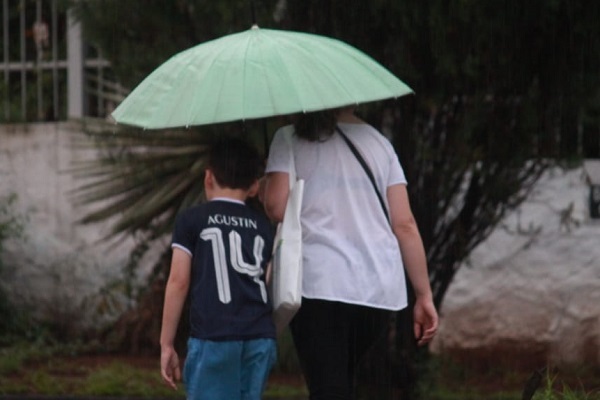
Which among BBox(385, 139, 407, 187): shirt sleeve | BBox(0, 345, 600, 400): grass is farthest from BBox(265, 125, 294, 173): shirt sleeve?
BBox(0, 345, 600, 400): grass

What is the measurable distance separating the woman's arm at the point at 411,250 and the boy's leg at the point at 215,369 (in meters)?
0.62

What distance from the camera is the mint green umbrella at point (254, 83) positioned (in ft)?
16.2

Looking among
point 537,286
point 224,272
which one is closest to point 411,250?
point 224,272

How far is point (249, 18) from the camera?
632 centimetres

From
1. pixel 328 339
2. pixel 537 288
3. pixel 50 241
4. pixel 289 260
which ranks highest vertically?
pixel 289 260

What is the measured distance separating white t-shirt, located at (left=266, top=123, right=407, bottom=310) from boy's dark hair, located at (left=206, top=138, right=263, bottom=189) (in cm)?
7

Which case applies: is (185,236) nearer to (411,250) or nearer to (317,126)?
(317,126)

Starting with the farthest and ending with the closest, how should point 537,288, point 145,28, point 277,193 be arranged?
point 537,288 < point 145,28 < point 277,193

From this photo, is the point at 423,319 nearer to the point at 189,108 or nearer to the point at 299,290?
the point at 299,290

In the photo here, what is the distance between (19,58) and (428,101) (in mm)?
4679

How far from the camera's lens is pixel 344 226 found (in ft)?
16.6

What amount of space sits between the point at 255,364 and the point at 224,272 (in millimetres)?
332

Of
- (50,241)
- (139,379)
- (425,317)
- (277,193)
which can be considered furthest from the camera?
(50,241)

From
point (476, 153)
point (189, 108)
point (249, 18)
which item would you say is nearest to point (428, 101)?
point (476, 153)
